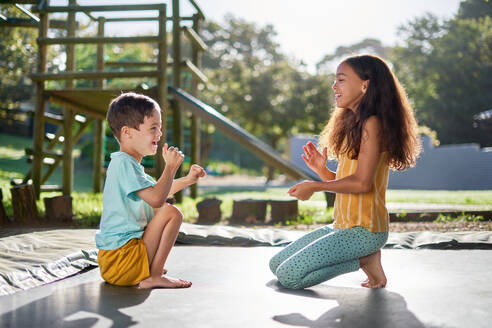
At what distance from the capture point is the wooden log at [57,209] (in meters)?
4.26

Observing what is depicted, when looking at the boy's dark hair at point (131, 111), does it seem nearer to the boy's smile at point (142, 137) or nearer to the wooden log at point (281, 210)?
the boy's smile at point (142, 137)

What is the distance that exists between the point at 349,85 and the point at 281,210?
9.27 feet

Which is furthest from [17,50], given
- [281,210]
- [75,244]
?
[75,244]

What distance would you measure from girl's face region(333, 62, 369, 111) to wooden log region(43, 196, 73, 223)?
2.99 meters

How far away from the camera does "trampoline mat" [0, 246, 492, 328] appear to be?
154cm

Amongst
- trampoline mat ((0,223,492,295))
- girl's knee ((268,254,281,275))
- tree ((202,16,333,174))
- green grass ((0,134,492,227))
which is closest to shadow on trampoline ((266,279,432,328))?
girl's knee ((268,254,281,275))

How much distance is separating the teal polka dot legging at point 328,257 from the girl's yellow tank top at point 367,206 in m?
0.03

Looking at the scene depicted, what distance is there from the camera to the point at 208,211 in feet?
15.5

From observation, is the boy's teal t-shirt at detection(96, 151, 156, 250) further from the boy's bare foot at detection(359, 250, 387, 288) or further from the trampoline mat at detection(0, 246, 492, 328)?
the boy's bare foot at detection(359, 250, 387, 288)

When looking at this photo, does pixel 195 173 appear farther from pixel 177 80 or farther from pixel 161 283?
pixel 177 80

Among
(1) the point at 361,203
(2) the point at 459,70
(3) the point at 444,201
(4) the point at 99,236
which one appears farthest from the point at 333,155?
(2) the point at 459,70

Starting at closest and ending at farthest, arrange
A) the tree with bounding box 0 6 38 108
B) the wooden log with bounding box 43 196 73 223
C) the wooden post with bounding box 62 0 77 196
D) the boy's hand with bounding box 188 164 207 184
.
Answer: the boy's hand with bounding box 188 164 207 184 < the wooden log with bounding box 43 196 73 223 < the wooden post with bounding box 62 0 77 196 < the tree with bounding box 0 6 38 108

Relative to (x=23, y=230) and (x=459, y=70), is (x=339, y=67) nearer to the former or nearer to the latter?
(x=23, y=230)

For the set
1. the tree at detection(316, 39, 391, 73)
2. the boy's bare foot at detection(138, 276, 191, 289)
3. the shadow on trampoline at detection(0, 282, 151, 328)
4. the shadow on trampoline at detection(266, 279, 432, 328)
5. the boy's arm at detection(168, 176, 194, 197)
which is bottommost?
A: the shadow on trampoline at detection(266, 279, 432, 328)
